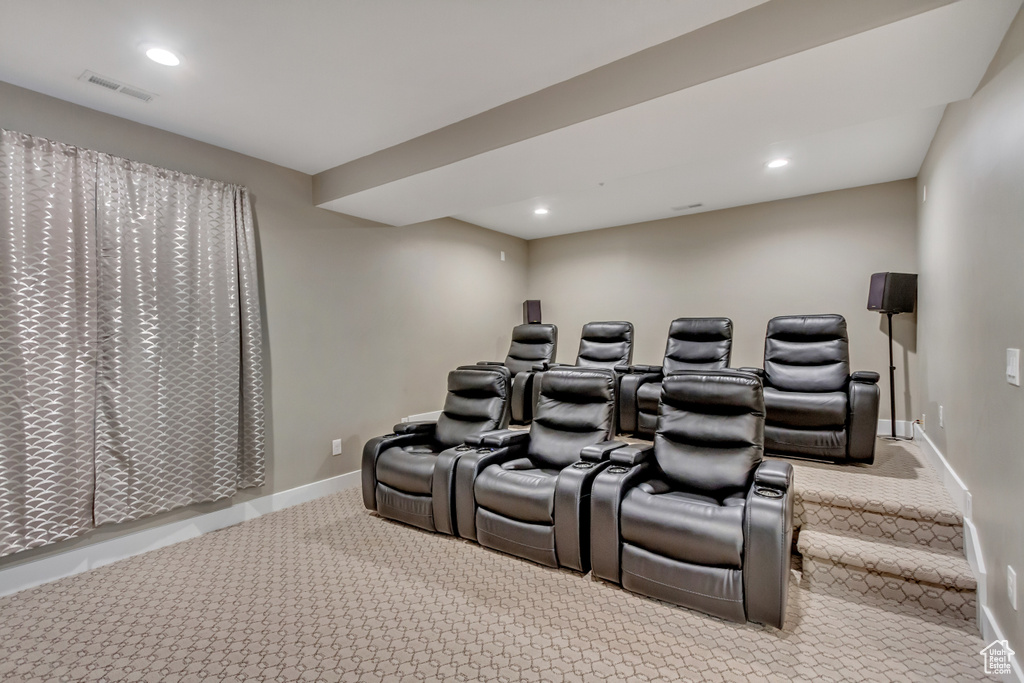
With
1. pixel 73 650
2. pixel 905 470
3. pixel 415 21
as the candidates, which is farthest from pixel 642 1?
pixel 73 650

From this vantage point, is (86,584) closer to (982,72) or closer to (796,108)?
(796,108)

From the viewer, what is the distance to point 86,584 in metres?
2.53

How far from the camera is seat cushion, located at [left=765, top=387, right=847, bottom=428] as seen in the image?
3393mm

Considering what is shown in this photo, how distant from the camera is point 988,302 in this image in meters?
1.96

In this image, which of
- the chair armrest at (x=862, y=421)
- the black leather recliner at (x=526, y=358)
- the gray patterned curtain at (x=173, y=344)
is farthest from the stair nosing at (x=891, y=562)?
the gray patterned curtain at (x=173, y=344)

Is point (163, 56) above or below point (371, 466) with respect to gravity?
above

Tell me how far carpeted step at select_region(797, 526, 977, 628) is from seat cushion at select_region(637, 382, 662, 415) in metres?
1.64

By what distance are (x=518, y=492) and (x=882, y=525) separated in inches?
78.2

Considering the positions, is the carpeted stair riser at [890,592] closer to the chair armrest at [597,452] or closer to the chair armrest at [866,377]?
the chair armrest at [597,452]

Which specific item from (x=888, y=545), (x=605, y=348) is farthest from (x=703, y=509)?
(x=605, y=348)

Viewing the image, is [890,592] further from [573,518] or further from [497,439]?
[497,439]

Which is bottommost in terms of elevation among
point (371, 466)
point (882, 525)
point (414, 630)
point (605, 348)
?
point (414, 630)

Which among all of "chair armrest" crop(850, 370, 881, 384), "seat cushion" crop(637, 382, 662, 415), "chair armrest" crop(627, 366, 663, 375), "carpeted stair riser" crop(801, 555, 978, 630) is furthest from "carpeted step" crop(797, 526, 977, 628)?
"chair armrest" crop(627, 366, 663, 375)

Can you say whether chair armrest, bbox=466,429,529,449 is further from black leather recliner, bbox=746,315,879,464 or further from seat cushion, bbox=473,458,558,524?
black leather recliner, bbox=746,315,879,464
